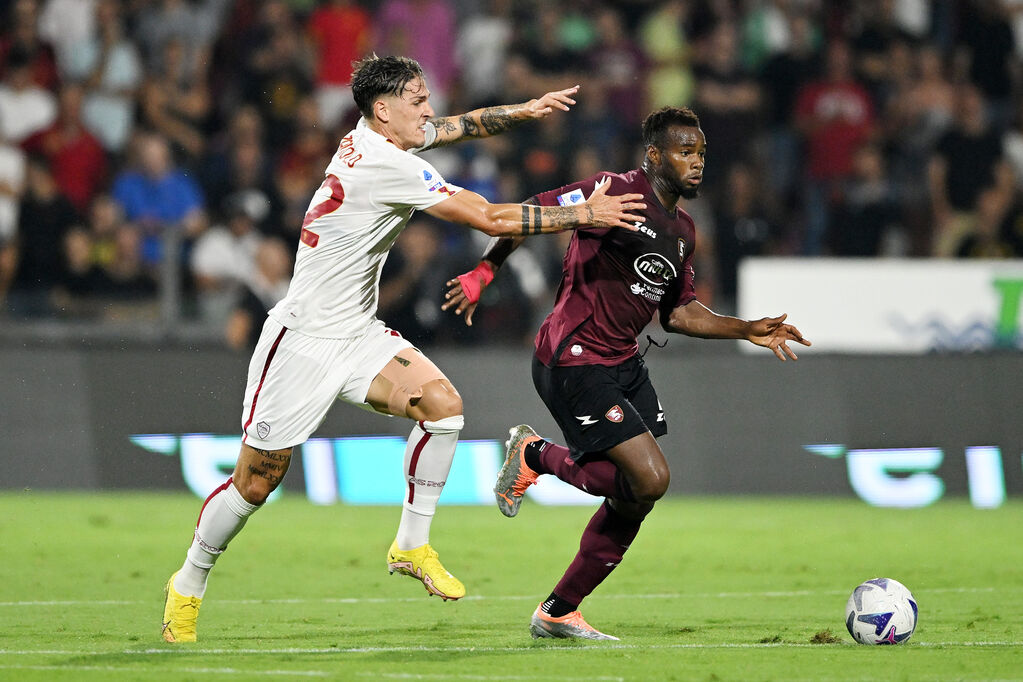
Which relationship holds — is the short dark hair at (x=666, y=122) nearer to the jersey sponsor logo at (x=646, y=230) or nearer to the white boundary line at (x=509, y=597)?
the jersey sponsor logo at (x=646, y=230)

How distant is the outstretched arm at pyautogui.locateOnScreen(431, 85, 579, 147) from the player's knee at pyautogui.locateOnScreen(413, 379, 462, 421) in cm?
131

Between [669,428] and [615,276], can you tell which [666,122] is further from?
[669,428]

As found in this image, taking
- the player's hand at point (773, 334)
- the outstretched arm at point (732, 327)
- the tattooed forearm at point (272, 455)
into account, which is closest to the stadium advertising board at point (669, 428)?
the outstretched arm at point (732, 327)

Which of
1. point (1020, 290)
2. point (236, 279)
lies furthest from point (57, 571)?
point (1020, 290)

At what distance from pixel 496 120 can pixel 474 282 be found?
1108 mm

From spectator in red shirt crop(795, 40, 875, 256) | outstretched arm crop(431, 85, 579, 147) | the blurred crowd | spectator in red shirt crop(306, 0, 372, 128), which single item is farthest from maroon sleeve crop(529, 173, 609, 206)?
spectator in red shirt crop(306, 0, 372, 128)

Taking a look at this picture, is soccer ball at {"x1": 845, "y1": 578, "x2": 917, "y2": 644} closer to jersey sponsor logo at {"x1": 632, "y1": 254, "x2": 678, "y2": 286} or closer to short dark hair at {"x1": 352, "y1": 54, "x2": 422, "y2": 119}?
jersey sponsor logo at {"x1": 632, "y1": 254, "x2": 678, "y2": 286}

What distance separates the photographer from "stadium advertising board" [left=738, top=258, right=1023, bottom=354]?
44.9 ft

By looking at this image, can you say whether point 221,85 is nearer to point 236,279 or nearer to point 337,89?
point 337,89

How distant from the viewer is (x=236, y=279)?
13555 millimetres

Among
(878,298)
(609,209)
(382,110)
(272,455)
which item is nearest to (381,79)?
(382,110)

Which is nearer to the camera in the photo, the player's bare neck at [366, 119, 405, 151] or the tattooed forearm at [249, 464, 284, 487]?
the tattooed forearm at [249, 464, 284, 487]

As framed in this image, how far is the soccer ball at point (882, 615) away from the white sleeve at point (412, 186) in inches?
106

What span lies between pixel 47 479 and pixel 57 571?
3642 mm
